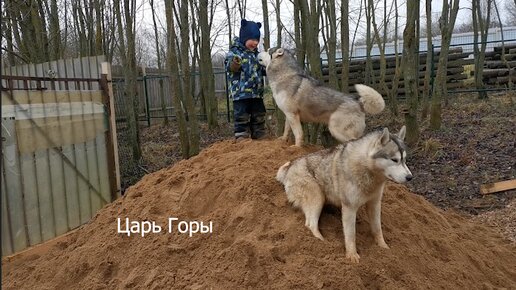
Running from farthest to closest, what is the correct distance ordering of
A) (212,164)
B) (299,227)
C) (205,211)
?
(212,164) < (205,211) < (299,227)

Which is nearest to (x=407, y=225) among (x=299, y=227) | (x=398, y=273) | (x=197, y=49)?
(x=398, y=273)

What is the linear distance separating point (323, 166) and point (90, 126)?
16.5 feet

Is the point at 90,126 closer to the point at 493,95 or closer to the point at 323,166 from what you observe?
the point at 323,166

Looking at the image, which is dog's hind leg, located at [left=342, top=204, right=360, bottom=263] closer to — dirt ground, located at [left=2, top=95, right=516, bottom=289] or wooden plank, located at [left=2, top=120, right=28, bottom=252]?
dirt ground, located at [left=2, top=95, right=516, bottom=289]

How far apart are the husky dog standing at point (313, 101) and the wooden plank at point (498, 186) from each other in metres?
3.28

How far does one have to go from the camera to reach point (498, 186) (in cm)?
761

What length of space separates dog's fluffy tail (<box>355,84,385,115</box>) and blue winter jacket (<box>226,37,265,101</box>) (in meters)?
1.76

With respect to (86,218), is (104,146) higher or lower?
higher

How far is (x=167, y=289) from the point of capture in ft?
12.4

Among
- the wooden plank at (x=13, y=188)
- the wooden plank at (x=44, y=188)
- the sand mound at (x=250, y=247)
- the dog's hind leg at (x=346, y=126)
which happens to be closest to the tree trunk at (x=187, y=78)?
the wooden plank at (x=44, y=188)

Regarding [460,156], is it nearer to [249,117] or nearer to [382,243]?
[249,117]

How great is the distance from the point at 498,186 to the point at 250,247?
5632 mm

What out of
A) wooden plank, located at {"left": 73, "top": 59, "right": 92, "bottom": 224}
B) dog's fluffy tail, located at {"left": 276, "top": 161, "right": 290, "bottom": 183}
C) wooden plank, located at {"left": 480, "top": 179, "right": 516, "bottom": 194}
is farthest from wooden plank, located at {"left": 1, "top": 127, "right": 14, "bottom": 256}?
wooden plank, located at {"left": 480, "top": 179, "right": 516, "bottom": 194}

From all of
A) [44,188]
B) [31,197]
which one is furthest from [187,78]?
[31,197]
